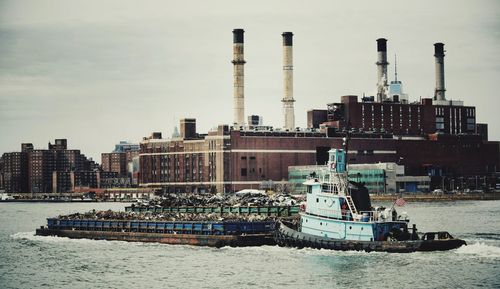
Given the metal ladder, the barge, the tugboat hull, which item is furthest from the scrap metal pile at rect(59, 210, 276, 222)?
the metal ladder

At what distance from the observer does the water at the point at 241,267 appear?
6812cm

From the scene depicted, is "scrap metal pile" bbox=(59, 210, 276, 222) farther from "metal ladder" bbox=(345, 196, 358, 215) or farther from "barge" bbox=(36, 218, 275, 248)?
"metal ladder" bbox=(345, 196, 358, 215)

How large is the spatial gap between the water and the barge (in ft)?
4.78

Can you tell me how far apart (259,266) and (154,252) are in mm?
15878

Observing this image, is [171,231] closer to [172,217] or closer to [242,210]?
[172,217]

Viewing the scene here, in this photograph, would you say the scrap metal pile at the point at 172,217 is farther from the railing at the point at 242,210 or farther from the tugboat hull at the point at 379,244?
the tugboat hull at the point at 379,244

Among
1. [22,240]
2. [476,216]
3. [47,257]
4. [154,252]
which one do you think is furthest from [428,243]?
[476,216]

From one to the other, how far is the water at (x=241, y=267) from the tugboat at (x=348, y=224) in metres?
0.82

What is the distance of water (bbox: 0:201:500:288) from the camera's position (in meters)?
68.1

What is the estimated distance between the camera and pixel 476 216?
13775 cm

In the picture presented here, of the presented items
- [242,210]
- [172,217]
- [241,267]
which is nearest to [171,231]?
[172,217]

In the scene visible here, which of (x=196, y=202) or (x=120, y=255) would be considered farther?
(x=196, y=202)

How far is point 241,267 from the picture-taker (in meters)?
75.4

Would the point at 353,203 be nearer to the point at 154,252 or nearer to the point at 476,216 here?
the point at 154,252
